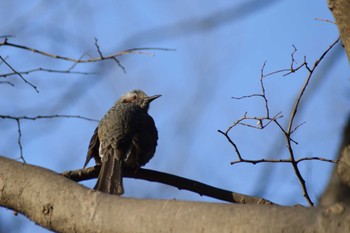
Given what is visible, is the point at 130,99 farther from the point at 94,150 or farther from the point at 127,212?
the point at 127,212

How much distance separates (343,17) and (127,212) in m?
1.26

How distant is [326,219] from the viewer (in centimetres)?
231

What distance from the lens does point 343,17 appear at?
246 centimetres

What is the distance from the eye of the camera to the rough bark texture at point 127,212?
94.1 inches

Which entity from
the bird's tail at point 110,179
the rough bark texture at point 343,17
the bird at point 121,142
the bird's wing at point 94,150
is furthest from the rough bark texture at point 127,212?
the bird's wing at point 94,150

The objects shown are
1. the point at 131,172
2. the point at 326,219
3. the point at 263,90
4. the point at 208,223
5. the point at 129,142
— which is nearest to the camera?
the point at 326,219

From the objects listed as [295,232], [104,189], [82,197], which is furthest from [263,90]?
[295,232]

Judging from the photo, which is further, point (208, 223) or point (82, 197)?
point (82, 197)

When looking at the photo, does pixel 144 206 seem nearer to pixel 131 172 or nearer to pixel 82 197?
pixel 82 197

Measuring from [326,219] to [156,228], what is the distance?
76cm

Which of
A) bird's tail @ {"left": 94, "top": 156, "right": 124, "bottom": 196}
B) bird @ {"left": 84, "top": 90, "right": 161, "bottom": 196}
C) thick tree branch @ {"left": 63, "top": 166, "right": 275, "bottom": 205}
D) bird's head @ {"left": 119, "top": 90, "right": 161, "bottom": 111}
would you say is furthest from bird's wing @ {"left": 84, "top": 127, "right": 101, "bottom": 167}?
bird's head @ {"left": 119, "top": 90, "right": 161, "bottom": 111}

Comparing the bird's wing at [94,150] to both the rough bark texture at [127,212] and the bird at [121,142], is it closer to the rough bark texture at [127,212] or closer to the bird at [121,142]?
the bird at [121,142]

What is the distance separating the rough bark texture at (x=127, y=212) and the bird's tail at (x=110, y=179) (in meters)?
1.40

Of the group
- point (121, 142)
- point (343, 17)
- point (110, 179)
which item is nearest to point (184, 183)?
point (110, 179)
